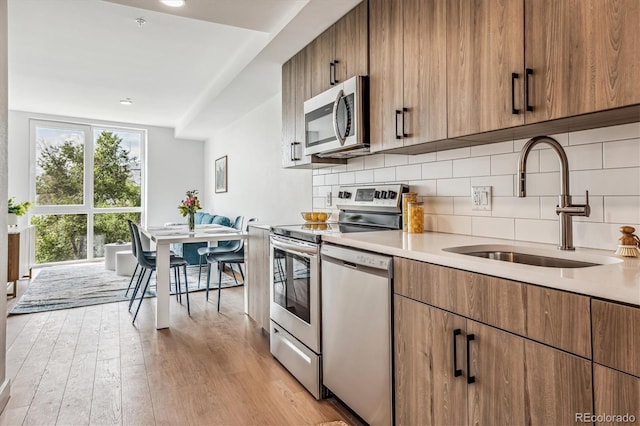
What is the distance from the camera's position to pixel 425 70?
1.79m

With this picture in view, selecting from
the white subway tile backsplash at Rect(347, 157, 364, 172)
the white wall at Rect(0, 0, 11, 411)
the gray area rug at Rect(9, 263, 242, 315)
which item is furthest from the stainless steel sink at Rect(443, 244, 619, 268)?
the gray area rug at Rect(9, 263, 242, 315)

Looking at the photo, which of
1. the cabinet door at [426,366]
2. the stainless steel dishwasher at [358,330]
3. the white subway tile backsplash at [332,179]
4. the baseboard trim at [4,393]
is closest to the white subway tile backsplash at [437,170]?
the stainless steel dishwasher at [358,330]

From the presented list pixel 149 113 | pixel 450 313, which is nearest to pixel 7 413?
pixel 450 313

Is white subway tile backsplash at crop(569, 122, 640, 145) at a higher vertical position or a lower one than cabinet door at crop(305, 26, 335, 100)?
lower

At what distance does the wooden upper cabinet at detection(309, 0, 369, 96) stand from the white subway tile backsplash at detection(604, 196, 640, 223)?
1410mm

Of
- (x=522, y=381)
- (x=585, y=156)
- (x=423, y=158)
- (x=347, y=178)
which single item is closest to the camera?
(x=522, y=381)

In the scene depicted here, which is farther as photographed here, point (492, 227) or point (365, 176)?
point (365, 176)

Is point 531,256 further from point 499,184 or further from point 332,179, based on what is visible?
point 332,179

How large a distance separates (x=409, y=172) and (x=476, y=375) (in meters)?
1.40

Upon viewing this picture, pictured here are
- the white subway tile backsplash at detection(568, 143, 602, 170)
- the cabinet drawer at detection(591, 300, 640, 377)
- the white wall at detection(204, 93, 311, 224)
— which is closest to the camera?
the cabinet drawer at detection(591, 300, 640, 377)

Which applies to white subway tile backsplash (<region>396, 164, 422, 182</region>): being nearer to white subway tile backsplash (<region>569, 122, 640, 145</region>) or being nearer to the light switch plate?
the light switch plate

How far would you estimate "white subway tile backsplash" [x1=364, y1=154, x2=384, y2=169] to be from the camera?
8.69ft

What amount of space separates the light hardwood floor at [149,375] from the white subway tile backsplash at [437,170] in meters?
1.38

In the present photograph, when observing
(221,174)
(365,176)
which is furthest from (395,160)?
(221,174)
